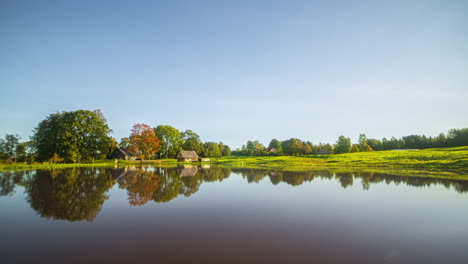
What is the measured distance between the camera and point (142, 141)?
6262 cm

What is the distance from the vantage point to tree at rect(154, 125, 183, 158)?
77.4 m

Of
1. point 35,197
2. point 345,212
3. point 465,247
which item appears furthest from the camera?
point 35,197

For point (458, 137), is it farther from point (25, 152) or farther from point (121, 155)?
point (25, 152)

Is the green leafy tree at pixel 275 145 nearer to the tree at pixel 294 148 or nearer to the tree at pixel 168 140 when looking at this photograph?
the tree at pixel 294 148

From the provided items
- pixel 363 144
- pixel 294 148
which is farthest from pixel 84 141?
pixel 363 144

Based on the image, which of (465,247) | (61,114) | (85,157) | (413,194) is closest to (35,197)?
(465,247)

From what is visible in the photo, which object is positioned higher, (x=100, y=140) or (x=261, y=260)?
(x=100, y=140)

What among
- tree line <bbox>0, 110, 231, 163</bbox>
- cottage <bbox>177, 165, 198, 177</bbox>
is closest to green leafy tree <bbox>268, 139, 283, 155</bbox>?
tree line <bbox>0, 110, 231, 163</bbox>

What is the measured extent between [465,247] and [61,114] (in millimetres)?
73879

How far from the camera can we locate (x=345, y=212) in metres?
8.70

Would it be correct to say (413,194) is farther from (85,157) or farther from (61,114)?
(61,114)

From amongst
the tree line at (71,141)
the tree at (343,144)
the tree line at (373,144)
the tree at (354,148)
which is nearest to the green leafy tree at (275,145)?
the tree line at (373,144)

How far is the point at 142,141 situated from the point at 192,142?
27.4 metres

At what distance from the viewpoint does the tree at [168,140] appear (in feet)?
254
